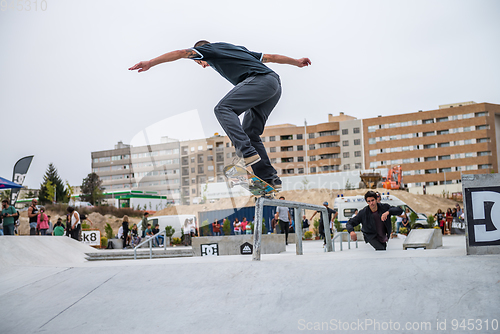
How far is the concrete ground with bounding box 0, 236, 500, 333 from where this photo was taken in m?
2.46

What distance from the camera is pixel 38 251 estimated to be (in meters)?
7.77

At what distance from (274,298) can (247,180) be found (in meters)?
1.70

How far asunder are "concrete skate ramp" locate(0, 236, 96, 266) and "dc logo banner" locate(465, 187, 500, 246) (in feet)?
15.1

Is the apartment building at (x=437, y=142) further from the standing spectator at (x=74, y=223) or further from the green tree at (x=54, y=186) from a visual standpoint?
the standing spectator at (x=74, y=223)

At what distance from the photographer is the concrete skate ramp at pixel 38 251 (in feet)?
21.1

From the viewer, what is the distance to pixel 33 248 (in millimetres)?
7711

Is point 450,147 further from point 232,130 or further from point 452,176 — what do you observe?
point 232,130

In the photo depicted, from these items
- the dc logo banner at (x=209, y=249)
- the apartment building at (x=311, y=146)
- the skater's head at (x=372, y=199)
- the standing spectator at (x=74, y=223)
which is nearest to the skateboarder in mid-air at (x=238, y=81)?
the skater's head at (x=372, y=199)

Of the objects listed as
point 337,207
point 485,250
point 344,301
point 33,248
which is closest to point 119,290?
point 344,301

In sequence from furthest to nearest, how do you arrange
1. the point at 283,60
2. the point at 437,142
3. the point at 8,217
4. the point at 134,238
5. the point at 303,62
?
the point at 437,142 → the point at 134,238 → the point at 8,217 → the point at 303,62 → the point at 283,60

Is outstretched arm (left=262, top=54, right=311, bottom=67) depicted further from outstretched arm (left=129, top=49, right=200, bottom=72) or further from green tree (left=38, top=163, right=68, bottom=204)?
green tree (left=38, top=163, right=68, bottom=204)

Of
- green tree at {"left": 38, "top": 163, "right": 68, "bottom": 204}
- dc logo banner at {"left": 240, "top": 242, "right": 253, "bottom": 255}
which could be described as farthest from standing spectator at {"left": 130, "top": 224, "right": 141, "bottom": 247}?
green tree at {"left": 38, "top": 163, "right": 68, "bottom": 204}

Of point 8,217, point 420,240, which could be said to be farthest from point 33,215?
point 420,240

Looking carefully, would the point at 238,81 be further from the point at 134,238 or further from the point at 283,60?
the point at 134,238
